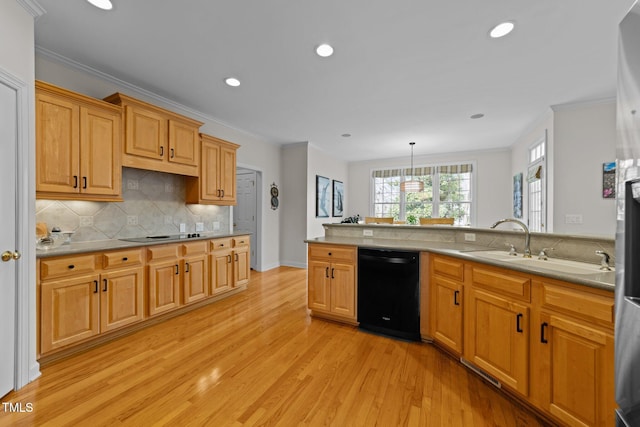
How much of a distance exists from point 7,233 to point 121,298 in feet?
3.33

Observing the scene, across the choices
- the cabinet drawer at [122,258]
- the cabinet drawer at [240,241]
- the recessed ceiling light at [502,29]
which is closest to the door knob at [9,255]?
the cabinet drawer at [122,258]

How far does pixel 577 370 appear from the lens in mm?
1331

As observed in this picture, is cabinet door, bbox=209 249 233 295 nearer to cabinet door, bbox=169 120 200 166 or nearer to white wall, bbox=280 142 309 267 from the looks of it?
cabinet door, bbox=169 120 200 166

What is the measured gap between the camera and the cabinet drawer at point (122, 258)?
7.68ft

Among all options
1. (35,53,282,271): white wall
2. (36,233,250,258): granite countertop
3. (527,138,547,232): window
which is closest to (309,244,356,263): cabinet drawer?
(36,233,250,258): granite countertop

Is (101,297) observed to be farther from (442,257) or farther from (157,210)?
(442,257)

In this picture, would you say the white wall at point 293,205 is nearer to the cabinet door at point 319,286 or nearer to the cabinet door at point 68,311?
the cabinet door at point 319,286

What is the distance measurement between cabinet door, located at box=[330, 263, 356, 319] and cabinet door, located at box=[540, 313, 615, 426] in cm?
156

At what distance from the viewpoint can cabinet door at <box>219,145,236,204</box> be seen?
12.6ft

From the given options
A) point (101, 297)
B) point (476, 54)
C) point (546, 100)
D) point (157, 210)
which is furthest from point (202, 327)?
point (546, 100)

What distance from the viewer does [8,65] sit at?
1680 millimetres

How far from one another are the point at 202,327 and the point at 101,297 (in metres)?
0.93

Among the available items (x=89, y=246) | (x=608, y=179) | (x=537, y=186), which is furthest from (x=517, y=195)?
(x=89, y=246)

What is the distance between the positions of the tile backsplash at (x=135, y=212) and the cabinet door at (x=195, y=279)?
0.69 meters
